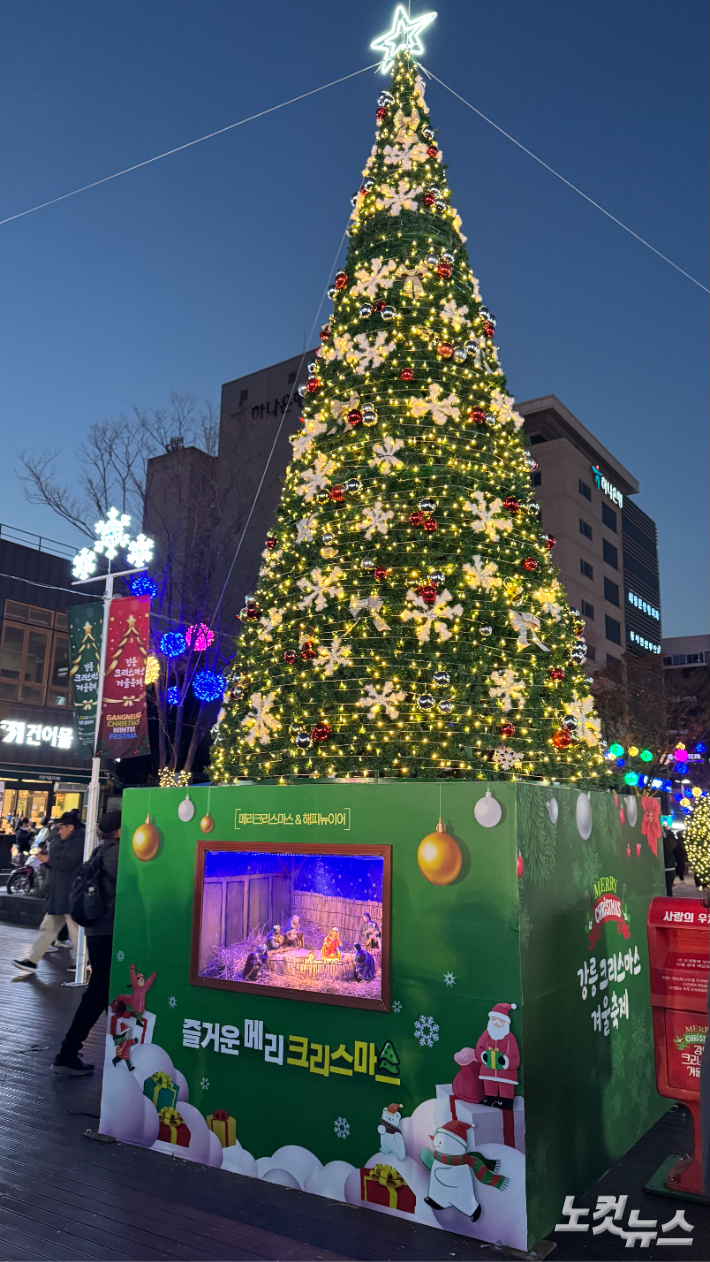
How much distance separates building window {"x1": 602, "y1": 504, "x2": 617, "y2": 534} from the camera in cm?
5284

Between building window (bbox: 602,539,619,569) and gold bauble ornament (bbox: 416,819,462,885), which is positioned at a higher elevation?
building window (bbox: 602,539,619,569)

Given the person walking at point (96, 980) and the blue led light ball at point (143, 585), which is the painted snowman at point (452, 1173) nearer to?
the person walking at point (96, 980)

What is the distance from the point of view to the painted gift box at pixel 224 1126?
4293 mm

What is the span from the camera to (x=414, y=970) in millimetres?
3900

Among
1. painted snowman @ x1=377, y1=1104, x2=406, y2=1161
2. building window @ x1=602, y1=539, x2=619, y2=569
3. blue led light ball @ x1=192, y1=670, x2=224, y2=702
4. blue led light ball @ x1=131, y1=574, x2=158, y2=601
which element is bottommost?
painted snowman @ x1=377, y1=1104, x2=406, y2=1161

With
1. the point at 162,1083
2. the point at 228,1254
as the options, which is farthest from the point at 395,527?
the point at 228,1254

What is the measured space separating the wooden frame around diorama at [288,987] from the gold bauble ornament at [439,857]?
195mm

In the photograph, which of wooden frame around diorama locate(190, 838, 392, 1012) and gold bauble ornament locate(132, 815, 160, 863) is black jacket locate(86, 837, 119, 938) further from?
wooden frame around diorama locate(190, 838, 392, 1012)

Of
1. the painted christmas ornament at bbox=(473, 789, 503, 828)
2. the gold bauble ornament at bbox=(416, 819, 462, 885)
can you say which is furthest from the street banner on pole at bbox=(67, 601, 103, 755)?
the painted christmas ornament at bbox=(473, 789, 503, 828)

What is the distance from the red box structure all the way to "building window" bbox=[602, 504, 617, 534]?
51.2 m

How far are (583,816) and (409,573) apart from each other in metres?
1.94

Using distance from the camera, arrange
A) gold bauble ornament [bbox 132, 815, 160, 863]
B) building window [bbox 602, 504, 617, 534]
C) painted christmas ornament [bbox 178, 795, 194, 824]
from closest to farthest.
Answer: painted christmas ornament [bbox 178, 795, 194, 824] → gold bauble ornament [bbox 132, 815, 160, 863] → building window [bbox 602, 504, 617, 534]

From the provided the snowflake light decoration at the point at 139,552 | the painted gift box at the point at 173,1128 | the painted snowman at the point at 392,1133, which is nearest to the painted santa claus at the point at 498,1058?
the painted snowman at the point at 392,1133

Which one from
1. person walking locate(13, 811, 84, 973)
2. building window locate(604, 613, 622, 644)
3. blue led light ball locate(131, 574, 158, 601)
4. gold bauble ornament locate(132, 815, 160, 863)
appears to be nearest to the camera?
gold bauble ornament locate(132, 815, 160, 863)
